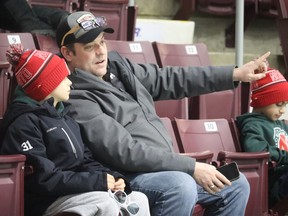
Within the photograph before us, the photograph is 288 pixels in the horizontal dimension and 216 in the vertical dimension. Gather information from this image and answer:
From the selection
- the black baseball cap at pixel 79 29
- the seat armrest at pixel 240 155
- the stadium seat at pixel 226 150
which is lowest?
the stadium seat at pixel 226 150

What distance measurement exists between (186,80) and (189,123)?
29 centimetres

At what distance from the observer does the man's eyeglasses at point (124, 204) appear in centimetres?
225

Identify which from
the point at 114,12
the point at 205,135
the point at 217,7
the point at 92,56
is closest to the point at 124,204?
the point at 92,56

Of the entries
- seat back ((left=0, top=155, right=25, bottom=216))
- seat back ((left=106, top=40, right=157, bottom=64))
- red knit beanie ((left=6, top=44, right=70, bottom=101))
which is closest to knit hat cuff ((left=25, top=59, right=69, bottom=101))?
red knit beanie ((left=6, top=44, right=70, bottom=101))

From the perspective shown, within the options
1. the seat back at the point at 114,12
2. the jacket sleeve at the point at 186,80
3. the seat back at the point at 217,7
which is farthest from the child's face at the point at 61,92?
the seat back at the point at 217,7

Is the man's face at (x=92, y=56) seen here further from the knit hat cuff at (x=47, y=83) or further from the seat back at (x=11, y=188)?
the seat back at (x=11, y=188)

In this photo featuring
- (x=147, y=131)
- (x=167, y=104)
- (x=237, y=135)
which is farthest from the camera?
(x=167, y=104)

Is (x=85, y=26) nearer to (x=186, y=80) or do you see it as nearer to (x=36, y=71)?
(x=36, y=71)

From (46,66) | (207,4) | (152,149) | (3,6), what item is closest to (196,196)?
(152,149)

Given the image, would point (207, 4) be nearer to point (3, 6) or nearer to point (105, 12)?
point (105, 12)

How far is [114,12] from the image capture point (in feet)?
12.6

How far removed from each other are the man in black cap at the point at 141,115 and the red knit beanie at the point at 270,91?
0.37 m

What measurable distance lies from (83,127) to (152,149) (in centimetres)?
20

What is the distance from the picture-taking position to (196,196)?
2.40 meters
